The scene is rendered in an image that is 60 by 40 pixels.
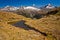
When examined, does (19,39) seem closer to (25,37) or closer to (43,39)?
(25,37)

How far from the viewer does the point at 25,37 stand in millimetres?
54875

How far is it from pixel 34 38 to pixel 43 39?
3806 millimetres

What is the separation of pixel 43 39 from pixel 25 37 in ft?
22.3

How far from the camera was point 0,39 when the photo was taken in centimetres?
4628

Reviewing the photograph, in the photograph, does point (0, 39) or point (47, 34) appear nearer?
point (0, 39)

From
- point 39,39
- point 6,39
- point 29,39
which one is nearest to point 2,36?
point 6,39

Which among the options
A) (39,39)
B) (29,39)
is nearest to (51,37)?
(39,39)

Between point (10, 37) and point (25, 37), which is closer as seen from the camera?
point (10, 37)

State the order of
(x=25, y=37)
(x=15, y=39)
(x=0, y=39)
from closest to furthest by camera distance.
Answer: (x=0, y=39) < (x=15, y=39) < (x=25, y=37)

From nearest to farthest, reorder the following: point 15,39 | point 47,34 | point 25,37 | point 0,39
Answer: point 0,39, point 15,39, point 25,37, point 47,34

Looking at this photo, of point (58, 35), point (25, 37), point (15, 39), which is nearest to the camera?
point (15, 39)

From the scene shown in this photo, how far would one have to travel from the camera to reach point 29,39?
5359 centimetres

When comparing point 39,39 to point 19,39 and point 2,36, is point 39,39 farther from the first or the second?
point 2,36

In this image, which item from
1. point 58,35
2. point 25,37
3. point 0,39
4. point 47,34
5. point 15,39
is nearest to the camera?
point 0,39
